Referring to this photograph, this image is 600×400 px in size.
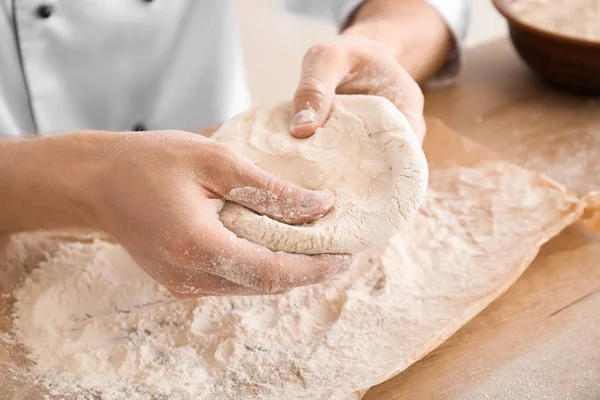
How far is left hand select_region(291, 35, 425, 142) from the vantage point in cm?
106

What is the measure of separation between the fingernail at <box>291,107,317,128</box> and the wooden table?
41cm

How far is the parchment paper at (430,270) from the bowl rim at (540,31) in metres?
0.30

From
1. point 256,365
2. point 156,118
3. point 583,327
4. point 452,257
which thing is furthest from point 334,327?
point 156,118

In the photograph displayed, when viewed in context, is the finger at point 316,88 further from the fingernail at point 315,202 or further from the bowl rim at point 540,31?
the bowl rim at point 540,31

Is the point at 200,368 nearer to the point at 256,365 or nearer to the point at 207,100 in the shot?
the point at 256,365

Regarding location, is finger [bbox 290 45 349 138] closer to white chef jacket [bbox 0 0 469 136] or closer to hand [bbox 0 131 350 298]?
hand [bbox 0 131 350 298]

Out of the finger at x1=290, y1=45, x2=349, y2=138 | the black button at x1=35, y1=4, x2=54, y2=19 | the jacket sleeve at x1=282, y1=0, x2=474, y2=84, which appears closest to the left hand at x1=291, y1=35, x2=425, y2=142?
→ the finger at x1=290, y1=45, x2=349, y2=138

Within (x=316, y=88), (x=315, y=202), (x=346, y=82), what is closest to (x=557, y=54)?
(x=346, y=82)

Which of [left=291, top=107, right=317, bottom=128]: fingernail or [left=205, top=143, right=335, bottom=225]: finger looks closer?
[left=205, top=143, right=335, bottom=225]: finger

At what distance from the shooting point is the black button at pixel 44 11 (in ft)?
4.15

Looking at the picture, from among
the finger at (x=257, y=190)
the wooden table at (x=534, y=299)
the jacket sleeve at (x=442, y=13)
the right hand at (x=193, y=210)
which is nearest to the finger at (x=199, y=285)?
the right hand at (x=193, y=210)

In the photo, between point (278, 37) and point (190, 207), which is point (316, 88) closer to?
point (190, 207)

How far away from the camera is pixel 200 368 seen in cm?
99

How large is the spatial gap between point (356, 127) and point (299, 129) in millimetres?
90
